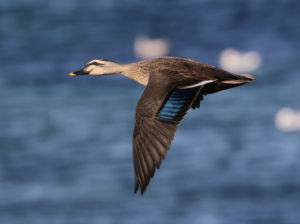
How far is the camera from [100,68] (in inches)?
374

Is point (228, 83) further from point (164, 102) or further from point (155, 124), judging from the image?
point (155, 124)

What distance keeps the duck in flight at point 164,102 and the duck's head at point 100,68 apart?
1157 millimetres

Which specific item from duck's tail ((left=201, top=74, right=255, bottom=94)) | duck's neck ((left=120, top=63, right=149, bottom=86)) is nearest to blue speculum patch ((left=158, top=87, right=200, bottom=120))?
duck's tail ((left=201, top=74, right=255, bottom=94))

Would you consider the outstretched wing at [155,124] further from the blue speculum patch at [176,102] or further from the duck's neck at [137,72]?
the duck's neck at [137,72]

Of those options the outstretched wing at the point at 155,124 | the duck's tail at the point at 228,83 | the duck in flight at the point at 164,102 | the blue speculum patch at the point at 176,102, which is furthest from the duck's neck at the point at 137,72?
the blue speculum patch at the point at 176,102

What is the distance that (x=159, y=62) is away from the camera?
845cm

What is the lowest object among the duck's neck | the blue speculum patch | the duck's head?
the duck's head

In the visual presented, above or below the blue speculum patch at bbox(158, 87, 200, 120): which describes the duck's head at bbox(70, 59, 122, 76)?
below

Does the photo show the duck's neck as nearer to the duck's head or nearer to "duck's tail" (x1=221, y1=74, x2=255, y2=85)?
the duck's head

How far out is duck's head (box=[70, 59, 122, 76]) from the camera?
9.30m

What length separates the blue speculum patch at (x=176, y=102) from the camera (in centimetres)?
719

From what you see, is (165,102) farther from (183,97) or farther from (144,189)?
(144,189)

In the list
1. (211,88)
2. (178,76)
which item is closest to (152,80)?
(178,76)

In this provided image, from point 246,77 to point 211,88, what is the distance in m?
0.48
